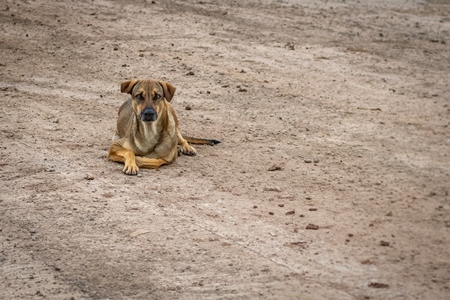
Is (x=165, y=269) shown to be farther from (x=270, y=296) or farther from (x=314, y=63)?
(x=314, y=63)

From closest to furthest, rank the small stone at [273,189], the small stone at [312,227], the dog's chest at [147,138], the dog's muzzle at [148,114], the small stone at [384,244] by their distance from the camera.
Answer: the small stone at [384,244]
the small stone at [312,227]
the small stone at [273,189]
the dog's muzzle at [148,114]
the dog's chest at [147,138]

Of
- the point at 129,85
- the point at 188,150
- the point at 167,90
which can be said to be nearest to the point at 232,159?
the point at 188,150

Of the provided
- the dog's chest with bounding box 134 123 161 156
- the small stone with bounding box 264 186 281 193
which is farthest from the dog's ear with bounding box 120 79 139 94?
the small stone with bounding box 264 186 281 193

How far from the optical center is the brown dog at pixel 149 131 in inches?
372

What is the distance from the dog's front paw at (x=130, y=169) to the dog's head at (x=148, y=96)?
53 cm

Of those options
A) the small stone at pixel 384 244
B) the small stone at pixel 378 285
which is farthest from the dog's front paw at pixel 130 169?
the small stone at pixel 378 285

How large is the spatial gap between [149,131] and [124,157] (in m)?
0.48

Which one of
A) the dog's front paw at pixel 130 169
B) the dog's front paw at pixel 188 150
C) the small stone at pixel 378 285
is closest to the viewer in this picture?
the small stone at pixel 378 285

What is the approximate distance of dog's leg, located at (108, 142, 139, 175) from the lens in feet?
30.1

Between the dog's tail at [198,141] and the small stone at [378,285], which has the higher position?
the small stone at [378,285]

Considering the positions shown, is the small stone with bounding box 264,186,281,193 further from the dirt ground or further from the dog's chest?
the dog's chest

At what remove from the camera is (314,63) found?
1375 centimetres

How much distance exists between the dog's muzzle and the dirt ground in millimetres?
568

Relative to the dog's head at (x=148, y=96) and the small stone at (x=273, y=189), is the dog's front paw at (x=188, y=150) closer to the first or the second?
the dog's head at (x=148, y=96)
